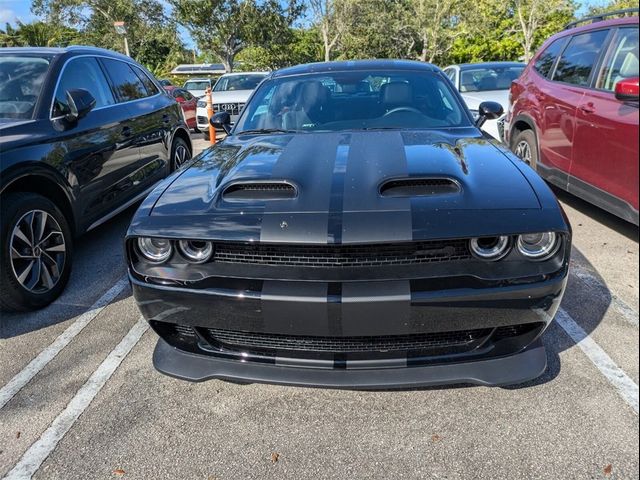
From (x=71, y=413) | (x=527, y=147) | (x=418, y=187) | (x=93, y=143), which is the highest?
(x=418, y=187)

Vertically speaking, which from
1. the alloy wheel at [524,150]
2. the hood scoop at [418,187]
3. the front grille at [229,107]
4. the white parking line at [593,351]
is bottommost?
the front grille at [229,107]

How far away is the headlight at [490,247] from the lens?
206cm

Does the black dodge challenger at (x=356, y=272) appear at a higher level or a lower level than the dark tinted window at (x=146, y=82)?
lower

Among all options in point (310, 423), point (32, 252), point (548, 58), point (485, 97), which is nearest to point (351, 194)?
point (310, 423)

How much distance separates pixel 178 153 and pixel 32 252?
9.89 feet

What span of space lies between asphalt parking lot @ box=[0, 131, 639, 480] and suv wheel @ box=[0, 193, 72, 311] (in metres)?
0.44

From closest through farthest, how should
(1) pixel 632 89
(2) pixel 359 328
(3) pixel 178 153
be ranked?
(1) pixel 632 89
(2) pixel 359 328
(3) pixel 178 153

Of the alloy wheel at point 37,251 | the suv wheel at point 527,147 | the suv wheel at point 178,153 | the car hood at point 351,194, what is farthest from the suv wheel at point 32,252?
the suv wheel at point 527,147

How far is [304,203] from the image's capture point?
2146 mm

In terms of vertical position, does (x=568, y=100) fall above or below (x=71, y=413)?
above

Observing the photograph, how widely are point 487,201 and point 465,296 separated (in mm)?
426

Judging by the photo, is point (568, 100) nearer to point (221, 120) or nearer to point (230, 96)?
point (221, 120)

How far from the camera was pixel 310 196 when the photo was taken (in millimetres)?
2188

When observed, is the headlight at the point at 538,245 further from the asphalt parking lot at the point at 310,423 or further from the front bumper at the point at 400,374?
the front bumper at the point at 400,374
